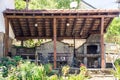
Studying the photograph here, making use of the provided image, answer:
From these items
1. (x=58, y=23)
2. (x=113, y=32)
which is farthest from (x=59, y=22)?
(x=113, y=32)

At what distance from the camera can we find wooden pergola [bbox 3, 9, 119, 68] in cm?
1747

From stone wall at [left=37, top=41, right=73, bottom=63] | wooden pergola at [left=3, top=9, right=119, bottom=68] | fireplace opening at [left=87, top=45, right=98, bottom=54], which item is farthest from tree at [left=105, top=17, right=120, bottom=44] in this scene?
stone wall at [left=37, top=41, right=73, bottom=63]

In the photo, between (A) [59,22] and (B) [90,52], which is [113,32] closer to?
(B) [90,52]

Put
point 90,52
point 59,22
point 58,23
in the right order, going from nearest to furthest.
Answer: point 59,22 < point 58,23 < point 90,52

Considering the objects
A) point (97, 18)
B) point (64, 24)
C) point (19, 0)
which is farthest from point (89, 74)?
point (19, 0)

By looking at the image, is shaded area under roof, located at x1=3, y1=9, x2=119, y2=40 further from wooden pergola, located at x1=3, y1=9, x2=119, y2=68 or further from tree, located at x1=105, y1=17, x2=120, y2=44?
tree, located at x1=105, y1=17, x2=120, y2=44

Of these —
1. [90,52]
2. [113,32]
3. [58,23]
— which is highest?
[58,23]

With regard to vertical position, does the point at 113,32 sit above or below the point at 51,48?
below

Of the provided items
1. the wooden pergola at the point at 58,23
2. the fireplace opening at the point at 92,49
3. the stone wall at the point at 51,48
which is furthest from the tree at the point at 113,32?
the stone wall at the point at 51,48

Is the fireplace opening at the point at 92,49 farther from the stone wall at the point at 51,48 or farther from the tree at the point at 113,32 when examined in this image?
the tree at the point at 113,32

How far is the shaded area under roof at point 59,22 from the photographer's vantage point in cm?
1748

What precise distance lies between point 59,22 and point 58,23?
0.25m

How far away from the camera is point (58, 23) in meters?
19.9

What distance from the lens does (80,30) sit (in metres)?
21.8
